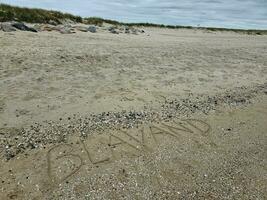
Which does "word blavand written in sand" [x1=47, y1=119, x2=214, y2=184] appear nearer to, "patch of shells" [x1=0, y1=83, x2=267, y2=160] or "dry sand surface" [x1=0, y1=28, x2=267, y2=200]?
"dry sand surface" [x1=0, y1=28, x2=267, y2=200]

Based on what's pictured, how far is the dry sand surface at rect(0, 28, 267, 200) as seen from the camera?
4914 mm

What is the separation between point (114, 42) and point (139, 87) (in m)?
5.98

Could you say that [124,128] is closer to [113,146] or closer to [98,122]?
[98,122]

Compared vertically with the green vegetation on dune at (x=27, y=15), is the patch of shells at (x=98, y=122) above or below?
below

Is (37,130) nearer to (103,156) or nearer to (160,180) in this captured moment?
(103,156)

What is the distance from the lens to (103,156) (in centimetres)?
548

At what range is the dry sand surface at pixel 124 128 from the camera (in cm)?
491

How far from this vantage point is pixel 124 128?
21.1 ft

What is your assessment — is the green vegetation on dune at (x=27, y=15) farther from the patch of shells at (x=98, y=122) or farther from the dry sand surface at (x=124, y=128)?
the patch of shells at (x=98, y=122)

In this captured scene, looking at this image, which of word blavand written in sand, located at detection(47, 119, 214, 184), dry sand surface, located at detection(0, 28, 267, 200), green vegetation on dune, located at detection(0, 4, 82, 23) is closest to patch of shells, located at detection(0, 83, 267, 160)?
dry sand surface, located at detection(0, 28, 267, 200)

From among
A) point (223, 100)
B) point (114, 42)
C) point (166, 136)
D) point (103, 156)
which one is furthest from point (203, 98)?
point (114, 42)

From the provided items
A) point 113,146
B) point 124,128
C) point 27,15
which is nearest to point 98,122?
point 124,128

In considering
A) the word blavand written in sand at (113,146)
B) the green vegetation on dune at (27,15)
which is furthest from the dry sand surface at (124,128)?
the green vegetation on dune at (27,15)

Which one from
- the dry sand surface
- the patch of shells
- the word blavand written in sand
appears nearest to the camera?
the dry sand surface
